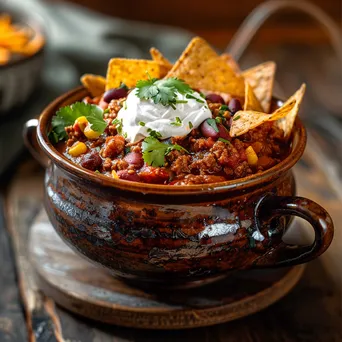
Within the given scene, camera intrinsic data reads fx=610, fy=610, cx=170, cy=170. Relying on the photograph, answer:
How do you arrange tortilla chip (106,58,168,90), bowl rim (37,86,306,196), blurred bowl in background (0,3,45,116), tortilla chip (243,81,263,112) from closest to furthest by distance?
bowl rim (37,86,306,196) → tortilla chip (243,81,263,112) → tortilla chip (106,58,168,90) → blurred bowl in background (0,3,45,116)

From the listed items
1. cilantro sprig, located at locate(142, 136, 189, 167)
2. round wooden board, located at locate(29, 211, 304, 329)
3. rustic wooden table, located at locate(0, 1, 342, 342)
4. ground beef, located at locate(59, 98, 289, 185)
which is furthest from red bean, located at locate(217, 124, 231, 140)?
rustic wooden table, located at locate(0, 1, 342, 342)

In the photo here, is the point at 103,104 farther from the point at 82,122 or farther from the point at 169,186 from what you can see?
the point at 169,186

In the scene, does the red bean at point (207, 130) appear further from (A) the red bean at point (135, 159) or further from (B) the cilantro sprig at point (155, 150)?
(A) the red bean at point (135, 159)

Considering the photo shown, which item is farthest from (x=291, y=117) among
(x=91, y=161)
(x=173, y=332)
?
(x=173, y=332)

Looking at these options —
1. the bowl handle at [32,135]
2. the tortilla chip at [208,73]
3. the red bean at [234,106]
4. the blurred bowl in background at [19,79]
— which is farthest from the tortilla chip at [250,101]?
the blurred bowl in background at [19,79]

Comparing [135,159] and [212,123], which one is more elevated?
[212,123]

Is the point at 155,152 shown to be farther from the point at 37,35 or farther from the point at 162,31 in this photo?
the point at 162,31

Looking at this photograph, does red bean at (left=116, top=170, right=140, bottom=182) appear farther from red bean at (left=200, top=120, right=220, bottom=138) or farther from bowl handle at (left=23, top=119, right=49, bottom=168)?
bowl handle at (left=23, top=119, right=49, bottom=168)

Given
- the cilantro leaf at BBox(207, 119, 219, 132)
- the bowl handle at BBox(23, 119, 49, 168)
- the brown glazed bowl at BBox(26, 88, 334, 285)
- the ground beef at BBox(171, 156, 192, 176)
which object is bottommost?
the bowl handle at BBox(23, 119, 49, 168)
